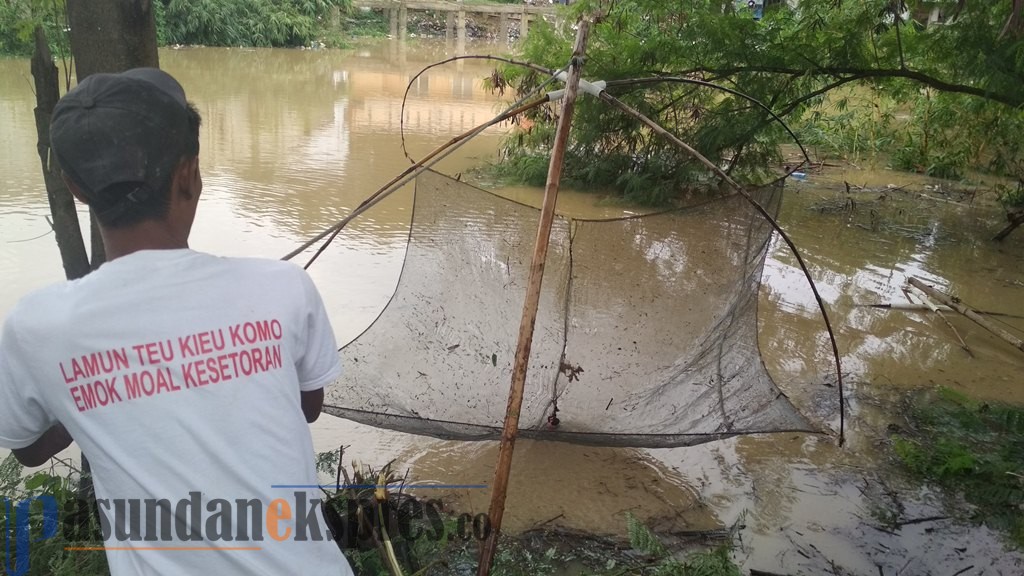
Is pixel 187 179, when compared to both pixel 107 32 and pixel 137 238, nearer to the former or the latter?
pixel 137 238

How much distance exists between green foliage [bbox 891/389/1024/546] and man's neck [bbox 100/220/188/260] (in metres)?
2.74

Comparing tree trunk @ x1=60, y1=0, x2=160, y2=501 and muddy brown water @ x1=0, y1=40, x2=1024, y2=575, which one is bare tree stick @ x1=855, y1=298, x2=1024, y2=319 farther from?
tree trunk @ x1=60, y1=0, x2=160, y2=501

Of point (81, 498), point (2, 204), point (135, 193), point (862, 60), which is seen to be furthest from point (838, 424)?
point (2, 204)

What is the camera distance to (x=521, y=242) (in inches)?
103

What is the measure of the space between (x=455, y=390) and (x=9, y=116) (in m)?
7.34

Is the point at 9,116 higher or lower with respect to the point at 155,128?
lower

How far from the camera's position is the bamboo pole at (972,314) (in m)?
3.65

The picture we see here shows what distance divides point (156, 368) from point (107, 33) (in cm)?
133

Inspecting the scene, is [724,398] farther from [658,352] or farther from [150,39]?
[150,39]

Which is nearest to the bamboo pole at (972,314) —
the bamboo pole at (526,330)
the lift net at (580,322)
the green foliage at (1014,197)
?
the lift net at (580,322)

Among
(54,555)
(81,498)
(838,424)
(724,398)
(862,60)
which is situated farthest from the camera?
(862,60)

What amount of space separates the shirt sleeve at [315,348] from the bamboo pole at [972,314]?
363cm

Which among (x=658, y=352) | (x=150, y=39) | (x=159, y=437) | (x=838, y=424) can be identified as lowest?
(x=838, y=424)

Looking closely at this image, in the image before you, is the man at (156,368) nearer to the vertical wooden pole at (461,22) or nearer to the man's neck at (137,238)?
the man's neck at (137,238)
